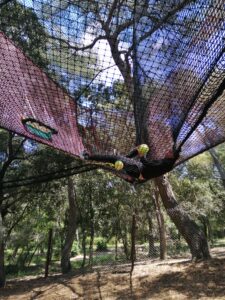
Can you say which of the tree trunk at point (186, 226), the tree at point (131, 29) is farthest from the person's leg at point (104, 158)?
the tree trunk at point (186, 226)

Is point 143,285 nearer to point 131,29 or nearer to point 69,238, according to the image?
point 69,238

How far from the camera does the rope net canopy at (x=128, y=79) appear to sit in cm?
202

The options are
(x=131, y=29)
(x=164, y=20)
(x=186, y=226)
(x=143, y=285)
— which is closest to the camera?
(x=164, y=20)

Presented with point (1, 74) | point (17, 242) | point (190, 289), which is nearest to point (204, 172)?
point (17, 242)

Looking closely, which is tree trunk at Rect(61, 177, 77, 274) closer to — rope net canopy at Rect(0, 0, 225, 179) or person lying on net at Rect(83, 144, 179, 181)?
rope net canopy at Rect(0, 0, 225, 179)

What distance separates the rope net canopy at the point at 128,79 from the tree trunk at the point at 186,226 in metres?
2.64

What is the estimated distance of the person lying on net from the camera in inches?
102

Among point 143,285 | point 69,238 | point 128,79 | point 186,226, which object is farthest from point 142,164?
point 69,238

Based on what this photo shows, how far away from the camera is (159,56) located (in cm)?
223

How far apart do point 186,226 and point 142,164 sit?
10.1 ft

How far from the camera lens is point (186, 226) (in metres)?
5.41

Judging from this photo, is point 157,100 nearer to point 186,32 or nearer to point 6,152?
point 186,32

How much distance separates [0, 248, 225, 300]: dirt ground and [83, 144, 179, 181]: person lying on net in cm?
188

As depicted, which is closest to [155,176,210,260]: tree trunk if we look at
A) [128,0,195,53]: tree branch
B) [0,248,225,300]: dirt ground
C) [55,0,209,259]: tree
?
[0,248,225,300]: dirt ground
